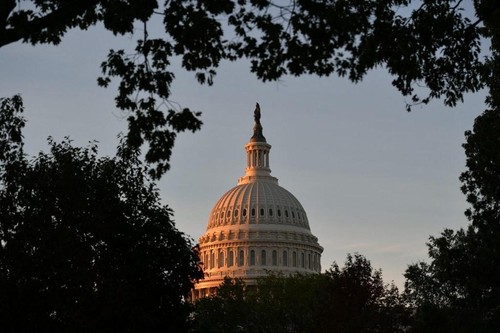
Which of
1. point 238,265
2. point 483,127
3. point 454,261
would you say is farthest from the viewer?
point 238,265

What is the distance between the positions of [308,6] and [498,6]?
14.4ft

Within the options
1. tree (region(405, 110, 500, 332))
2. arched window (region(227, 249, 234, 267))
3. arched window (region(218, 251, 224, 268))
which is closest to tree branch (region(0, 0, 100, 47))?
tree (region(405, 110, 500, 332))

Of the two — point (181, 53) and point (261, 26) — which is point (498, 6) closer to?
point (261, 26)

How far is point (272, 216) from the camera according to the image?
183 meters

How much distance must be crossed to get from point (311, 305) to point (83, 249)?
5473 cm

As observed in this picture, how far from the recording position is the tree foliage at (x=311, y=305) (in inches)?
2162

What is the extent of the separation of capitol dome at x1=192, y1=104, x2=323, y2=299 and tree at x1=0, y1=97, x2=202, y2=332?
133215 millimetres

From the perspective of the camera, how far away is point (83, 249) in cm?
3597

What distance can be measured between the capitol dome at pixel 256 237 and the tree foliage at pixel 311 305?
213 ft

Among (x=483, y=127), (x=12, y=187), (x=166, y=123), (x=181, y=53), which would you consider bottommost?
(x=166, y=123)

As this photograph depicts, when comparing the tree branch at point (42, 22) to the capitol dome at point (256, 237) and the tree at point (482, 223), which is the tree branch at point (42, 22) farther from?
the capitol dome at point (256, 237)

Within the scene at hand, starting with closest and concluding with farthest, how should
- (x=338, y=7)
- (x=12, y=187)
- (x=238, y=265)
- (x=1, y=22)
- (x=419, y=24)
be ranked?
1. (x=1, y=22)
2. (x=338, y=7)
3. (x=419, y=24)
4. (x=12, y=187)
5. (x=238, y=265)

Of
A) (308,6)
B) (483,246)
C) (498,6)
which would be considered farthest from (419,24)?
(483,246)

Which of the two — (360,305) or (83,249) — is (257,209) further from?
(83,249)
